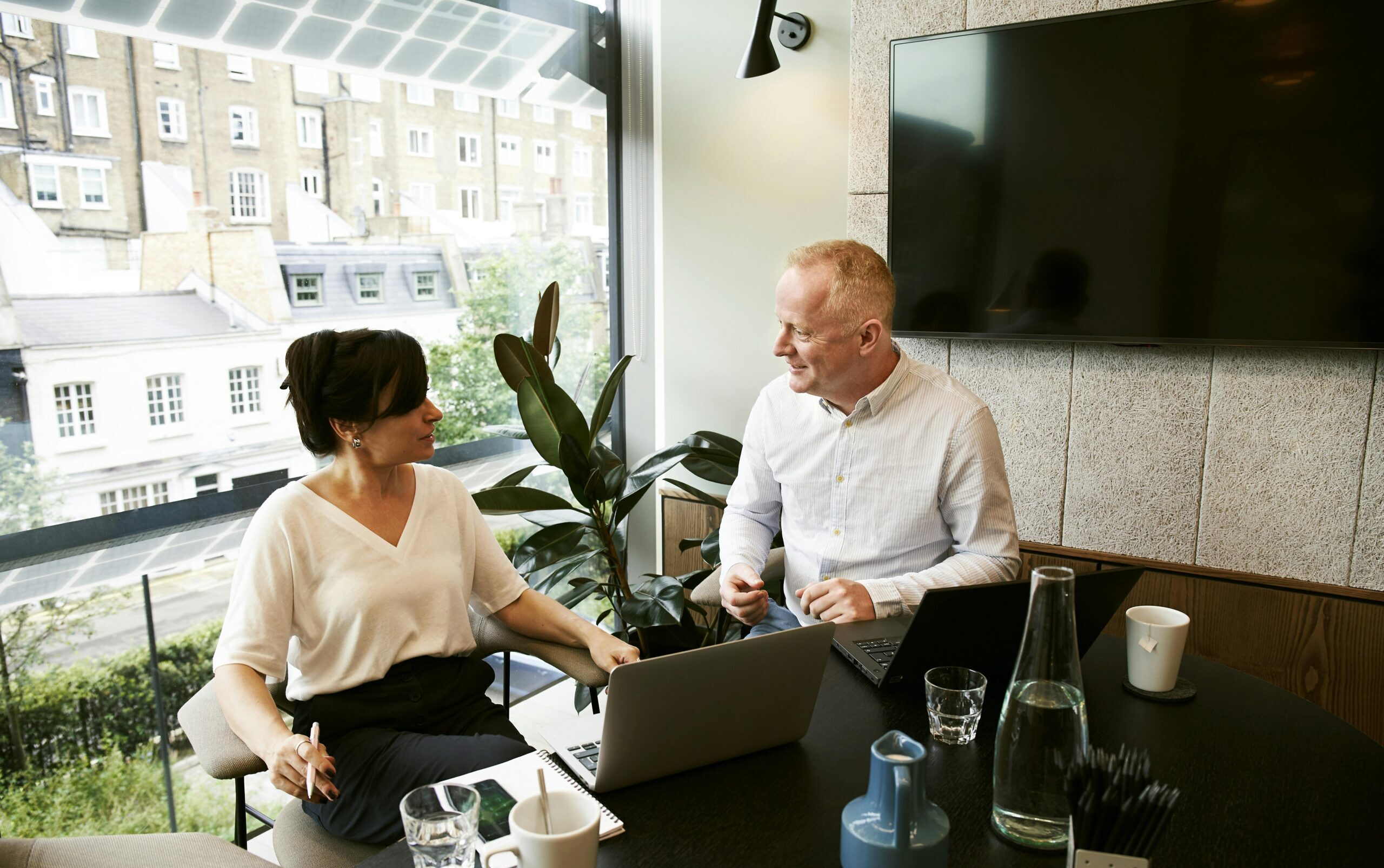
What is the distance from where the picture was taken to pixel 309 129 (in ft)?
8.30

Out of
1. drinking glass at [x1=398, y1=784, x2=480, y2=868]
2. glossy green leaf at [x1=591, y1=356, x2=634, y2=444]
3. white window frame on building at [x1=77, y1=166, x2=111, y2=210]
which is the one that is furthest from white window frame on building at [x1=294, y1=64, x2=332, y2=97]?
drinking glass at [x1=398, y1=784, x2=480, y2=868]

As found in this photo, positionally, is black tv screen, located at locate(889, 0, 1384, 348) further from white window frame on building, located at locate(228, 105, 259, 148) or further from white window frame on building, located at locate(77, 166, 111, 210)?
white window frame on building, located at locate(77, 166, 111, 210)

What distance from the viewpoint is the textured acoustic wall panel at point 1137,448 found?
2400mm

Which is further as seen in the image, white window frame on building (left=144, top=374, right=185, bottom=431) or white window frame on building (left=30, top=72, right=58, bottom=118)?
white window frame on building (left=144, top=374, right=185, bottom=431)

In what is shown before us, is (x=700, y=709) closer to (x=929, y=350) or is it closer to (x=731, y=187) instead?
(x=929, y=350)

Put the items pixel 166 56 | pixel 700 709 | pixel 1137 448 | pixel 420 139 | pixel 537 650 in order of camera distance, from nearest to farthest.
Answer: pixel 700 709, pixel 537 650, pixel 166 56, pixel 1137 448, pixel 420 139


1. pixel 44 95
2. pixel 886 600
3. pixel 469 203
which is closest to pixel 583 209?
pixel 469 203

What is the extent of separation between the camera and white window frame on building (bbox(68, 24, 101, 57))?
2.03 metres

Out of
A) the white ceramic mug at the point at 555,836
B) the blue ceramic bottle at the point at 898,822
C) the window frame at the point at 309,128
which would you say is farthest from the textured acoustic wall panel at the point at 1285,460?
the window frame at the point at 309,128

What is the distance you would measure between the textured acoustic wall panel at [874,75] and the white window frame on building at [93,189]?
197 cm

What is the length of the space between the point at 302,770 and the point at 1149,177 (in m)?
2.28

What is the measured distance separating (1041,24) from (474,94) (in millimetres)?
1709

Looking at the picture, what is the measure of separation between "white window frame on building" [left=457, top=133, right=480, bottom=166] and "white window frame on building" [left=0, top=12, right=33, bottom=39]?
1.19m

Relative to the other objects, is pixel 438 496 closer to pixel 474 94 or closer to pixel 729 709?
pixel 729 709
